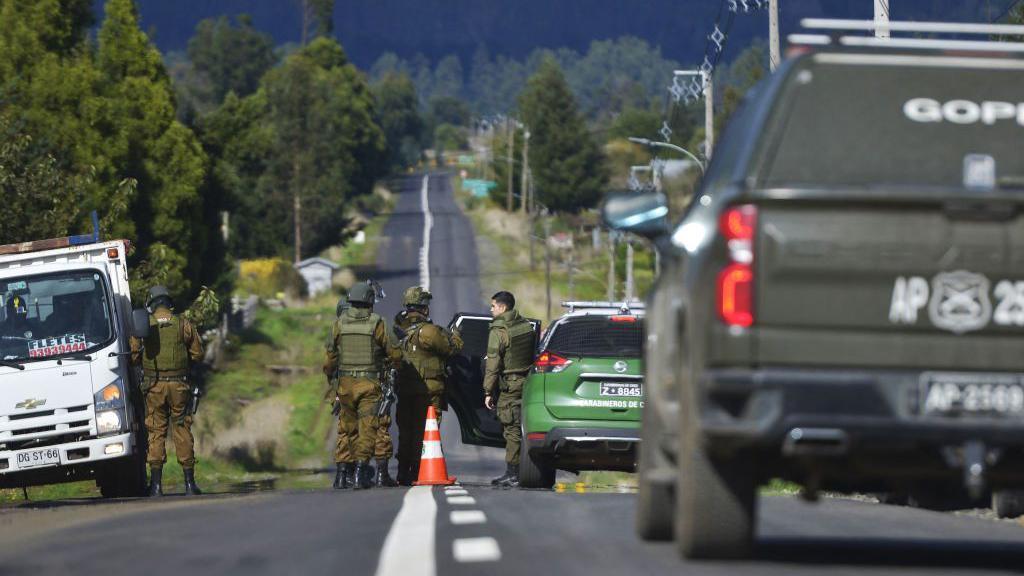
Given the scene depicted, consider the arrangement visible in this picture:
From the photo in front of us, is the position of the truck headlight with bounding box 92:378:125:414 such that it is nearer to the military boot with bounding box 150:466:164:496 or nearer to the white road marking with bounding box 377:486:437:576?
the military boot with bounding box 150:466:164:496

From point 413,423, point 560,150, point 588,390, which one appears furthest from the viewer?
point 560,150

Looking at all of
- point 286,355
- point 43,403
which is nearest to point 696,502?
point 43,403

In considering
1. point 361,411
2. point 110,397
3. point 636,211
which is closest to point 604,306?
point 361,411

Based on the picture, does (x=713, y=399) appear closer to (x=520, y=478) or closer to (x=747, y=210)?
(x=747, y=210)

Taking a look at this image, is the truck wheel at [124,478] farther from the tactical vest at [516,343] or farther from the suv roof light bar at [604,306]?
the suv roof light bar at [604,306]

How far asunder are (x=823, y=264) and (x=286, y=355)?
55261 millimetres

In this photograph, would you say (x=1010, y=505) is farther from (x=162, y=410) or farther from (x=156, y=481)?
Result: (x=156, y=481)

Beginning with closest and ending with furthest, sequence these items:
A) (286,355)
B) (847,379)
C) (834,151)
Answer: (847,379), (834,151), (286,355)

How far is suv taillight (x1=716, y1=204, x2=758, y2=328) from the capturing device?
7215 mm

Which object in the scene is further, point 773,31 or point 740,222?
point 773,31

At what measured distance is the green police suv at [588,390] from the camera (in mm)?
16906

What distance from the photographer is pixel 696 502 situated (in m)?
7.78

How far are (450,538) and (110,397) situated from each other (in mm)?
8679

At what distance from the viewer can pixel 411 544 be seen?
927cm
